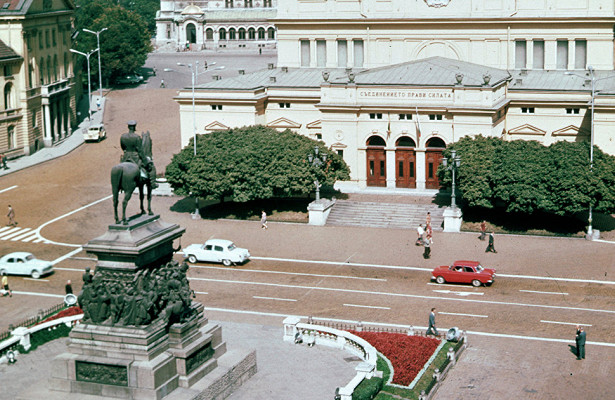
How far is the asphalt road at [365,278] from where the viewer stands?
5531cm

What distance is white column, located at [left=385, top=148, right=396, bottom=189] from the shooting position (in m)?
84.3

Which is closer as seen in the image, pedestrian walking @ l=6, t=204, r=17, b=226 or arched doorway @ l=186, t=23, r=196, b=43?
pedestrian walking @ l=6, t=204, r=17, b=226

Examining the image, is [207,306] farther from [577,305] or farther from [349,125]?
[349,125]

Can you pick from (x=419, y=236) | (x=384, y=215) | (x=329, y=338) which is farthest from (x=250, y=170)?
(x=329, y=338)

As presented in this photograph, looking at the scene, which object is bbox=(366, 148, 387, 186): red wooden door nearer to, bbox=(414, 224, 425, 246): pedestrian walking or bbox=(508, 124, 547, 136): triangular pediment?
bbox=(508, 124, 547, 136): triangular pediment

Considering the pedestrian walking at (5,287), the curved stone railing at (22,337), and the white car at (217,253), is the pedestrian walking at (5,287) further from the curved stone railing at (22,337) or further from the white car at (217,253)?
the curved stone railing at (22,337)

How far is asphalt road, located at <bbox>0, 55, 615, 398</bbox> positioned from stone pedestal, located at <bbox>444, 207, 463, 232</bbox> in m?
1.11

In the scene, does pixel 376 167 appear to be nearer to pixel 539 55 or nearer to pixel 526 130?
pixel 526 130

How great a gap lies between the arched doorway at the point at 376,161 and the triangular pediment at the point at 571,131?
14.3 meters

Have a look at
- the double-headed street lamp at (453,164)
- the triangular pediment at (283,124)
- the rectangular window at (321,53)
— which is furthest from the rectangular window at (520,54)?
the double-headed street lamp at (453,164)

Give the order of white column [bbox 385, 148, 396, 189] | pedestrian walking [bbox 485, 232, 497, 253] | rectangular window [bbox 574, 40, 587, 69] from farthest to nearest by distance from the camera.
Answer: rectangular window [bbox 574, 40, 587, 69] → white column [bbox 385, 148, 396, 189] → pedestrian walking [bbox 485, 232, 497, 253]

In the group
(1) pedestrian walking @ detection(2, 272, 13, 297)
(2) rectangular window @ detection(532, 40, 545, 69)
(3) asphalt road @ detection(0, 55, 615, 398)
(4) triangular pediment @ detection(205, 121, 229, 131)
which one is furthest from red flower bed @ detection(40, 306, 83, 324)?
(2) rectangular window @ detection(532, 40, 545, 69)

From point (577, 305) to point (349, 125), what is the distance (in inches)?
1255

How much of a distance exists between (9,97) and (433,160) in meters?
45.5
